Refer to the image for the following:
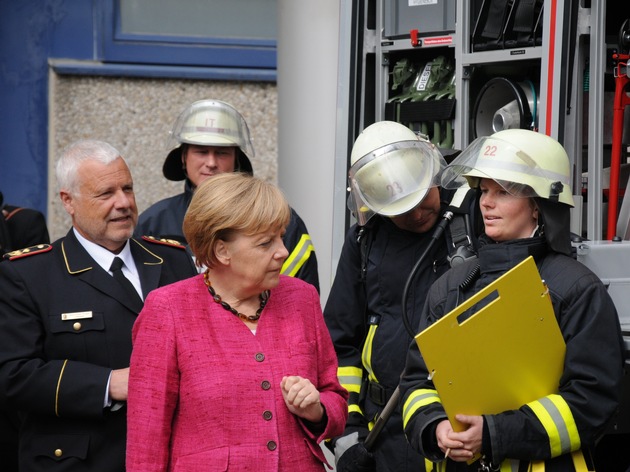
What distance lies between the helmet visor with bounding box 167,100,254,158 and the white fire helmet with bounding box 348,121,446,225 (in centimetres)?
100

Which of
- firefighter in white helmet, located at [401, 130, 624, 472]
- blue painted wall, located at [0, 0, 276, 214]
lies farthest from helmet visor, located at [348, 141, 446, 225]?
blue painted wall, located at [0, 0, 276, 214]

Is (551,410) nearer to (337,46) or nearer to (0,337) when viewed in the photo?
(0,337)

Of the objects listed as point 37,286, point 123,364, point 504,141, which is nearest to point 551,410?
point 504,141

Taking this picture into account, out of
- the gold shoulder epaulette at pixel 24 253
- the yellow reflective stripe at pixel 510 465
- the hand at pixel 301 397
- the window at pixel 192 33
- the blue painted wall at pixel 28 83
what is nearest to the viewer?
the hand at pixel 301 397

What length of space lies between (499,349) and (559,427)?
9.6 inches

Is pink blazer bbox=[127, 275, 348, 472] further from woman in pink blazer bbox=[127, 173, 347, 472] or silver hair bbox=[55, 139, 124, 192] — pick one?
silver hair bbox=[55, 139, 124, 192]

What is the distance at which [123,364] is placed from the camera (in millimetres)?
3557

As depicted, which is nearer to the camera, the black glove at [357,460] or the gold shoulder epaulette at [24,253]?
the gold shoulder epaulette at [24,253]

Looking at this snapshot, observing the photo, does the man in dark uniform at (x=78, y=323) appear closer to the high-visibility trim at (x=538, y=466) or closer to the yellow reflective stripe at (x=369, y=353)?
the yellow reflective stripe at (x=369, y=353)

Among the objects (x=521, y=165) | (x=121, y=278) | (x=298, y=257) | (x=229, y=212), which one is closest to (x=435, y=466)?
(x=521, y=165)

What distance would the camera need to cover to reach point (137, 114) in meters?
8.14

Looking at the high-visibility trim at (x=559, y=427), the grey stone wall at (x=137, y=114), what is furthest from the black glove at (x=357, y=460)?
the grey stone wall at (x=137, y=114)

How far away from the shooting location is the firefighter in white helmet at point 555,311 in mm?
2934

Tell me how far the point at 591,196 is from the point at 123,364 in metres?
1.73
